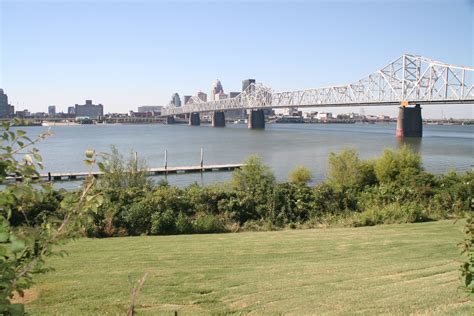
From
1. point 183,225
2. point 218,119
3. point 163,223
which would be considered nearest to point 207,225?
point 183,225

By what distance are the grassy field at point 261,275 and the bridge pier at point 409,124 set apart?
8480 cm

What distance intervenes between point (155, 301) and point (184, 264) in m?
1.96

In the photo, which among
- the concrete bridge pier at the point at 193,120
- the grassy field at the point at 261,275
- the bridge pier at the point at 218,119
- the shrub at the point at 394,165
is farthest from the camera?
the concrete bridge pier at the point at 193,120

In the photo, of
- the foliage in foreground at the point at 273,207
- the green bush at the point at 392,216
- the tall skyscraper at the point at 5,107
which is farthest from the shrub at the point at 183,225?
the tall skyscraper at the point at 5,107

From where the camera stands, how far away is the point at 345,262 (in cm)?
838

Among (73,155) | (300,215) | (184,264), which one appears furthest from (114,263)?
(73,155)

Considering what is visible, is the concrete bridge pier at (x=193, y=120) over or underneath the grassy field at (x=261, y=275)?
over

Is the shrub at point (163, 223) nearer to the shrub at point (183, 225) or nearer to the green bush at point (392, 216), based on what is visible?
the shrub at point (183, 225)

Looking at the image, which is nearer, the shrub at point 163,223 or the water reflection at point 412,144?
the shrub at point 163,223

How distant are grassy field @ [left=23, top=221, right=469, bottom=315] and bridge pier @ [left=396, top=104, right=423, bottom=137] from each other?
84.8 m

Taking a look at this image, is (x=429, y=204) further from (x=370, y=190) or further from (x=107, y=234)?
(x=107, y=234)

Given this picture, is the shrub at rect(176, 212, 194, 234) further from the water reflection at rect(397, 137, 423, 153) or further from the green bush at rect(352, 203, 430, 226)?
the water reflection at rect(397, 137, 423, 153)

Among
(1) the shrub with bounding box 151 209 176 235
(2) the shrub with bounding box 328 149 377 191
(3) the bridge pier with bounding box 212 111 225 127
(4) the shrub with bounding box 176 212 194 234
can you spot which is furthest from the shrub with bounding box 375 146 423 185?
(3) the bridge pier with bounding box 212 111 225 127

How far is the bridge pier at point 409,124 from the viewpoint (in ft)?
298
